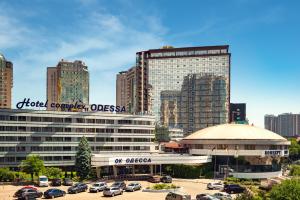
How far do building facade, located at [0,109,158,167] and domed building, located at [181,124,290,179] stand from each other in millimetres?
18958

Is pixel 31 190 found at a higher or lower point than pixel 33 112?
lower

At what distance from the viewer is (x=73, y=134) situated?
111m

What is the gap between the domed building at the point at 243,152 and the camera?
360ft

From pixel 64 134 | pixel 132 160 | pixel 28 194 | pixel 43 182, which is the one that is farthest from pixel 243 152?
pixel 28 194

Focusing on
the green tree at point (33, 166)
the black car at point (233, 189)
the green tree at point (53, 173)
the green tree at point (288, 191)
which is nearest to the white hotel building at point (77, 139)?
the green tree at point (53, 173)

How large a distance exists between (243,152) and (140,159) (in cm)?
2856

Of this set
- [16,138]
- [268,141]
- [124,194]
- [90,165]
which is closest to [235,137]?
[268,141]

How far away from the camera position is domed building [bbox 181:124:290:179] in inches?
4318

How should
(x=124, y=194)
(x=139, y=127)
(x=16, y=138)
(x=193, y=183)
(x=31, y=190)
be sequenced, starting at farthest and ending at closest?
(x=139, y=127) < (x=16, y=138) < (x=193, y=183) < (x=124, y=194) < (x=31, y=190)

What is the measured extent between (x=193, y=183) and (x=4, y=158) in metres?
45.8

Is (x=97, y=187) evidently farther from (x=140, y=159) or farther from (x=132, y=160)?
(x=140, y=159)

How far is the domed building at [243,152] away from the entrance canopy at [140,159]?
399 centimetres

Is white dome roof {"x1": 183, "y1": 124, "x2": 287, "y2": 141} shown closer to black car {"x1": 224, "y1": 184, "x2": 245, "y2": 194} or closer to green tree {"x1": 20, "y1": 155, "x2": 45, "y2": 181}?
black car {"x1": 224, "y1": 184, "x2": 245, "y2": 194}

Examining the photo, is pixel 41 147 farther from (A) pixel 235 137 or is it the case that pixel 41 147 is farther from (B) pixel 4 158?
(A) pixel 235 137
